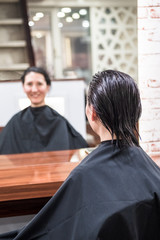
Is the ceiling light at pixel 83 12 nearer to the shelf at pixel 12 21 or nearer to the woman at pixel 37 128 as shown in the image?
the shelf at pixel 12 21

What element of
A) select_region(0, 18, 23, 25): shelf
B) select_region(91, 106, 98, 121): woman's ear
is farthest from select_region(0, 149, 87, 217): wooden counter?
select_region(0, 18, 23, 25): shelf

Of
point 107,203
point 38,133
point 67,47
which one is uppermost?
point 67,47

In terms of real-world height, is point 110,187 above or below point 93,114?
below

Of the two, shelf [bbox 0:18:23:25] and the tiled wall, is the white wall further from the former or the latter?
shelf [bbox 0:18:23:25]

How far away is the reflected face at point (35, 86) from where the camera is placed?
2.07m

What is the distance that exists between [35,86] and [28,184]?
1051mm

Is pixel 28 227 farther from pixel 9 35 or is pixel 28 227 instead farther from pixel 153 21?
pixel 9 35

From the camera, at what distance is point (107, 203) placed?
2.65 ft

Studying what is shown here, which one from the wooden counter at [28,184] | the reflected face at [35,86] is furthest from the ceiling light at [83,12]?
the wooden counter at [28,184]

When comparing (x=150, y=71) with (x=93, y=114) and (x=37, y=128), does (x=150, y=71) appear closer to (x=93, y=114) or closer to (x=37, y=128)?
(x=37, y=128)

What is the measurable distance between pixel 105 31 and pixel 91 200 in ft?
9.87

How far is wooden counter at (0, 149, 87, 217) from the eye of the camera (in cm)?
118

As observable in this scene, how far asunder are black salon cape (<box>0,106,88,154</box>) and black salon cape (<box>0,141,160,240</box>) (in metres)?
1.25

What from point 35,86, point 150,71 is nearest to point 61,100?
point 35,86
